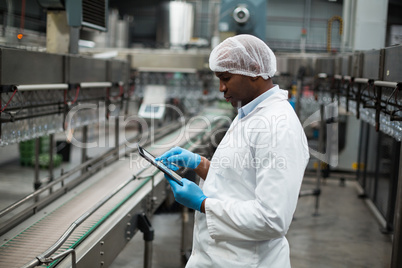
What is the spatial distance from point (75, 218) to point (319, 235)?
3561 mm

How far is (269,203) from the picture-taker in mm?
1270

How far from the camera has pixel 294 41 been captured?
11125 mm

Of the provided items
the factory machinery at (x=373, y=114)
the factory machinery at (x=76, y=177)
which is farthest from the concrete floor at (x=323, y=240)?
the factory machinery at (x=76, y=177)

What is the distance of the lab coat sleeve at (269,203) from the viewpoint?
4.18 feet

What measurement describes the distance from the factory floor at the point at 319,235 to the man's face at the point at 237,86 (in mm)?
3030

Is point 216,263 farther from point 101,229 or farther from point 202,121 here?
point 202,121

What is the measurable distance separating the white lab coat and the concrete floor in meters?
2.83

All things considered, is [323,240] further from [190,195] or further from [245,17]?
[190,195]

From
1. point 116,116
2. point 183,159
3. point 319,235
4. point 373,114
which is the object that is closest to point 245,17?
point 116,116

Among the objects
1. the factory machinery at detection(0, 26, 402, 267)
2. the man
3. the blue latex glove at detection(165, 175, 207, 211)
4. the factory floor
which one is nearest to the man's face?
the man

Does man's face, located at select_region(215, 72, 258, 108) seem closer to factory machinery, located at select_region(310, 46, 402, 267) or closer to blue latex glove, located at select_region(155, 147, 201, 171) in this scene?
blue latex glove, located at select_region(155, 147, 201, 171)

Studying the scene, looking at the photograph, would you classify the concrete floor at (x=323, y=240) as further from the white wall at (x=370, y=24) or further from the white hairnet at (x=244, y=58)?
the white hairnet at (x=244, y=58)

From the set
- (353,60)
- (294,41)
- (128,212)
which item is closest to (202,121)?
(353,60)

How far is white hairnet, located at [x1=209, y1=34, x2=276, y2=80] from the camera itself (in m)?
1.44
